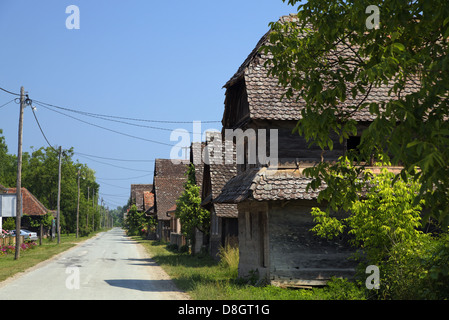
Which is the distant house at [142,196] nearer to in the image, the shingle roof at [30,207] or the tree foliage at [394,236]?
the shingle roof at [30,207]

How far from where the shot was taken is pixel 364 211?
460 inches

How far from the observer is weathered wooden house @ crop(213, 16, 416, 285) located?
15891 millimetres

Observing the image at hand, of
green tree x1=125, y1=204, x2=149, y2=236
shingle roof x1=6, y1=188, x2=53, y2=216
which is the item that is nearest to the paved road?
shingle roof x1=6, y1=188, x2=53, y2=216

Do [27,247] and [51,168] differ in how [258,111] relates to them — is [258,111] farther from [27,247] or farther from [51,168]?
[51,168]

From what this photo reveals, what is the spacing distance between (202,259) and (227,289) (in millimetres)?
14793

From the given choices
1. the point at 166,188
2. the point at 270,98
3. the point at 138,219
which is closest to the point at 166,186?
the point at 166,188

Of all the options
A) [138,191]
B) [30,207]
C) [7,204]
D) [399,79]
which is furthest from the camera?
[138,191]

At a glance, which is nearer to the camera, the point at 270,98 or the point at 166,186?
the point at 270,98

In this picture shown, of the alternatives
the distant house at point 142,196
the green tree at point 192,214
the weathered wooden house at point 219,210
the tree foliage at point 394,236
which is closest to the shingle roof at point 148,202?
the distant house at point 142,196

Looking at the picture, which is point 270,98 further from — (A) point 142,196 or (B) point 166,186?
(A) point 142,196

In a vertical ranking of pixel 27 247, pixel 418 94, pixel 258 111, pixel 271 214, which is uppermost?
pixel 258 111

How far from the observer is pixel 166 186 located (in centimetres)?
5928

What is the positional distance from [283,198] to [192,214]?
1650 cm
